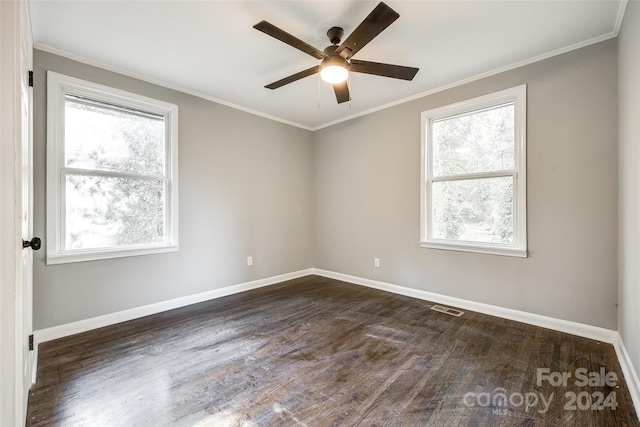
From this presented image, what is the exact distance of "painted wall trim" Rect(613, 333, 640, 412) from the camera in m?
1.65

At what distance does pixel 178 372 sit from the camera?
6.57ft

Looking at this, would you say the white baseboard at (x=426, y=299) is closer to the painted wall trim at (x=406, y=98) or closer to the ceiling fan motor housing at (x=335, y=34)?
the painted wall trim at (x=406, y=98)

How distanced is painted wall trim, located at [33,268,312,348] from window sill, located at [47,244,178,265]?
577 mm

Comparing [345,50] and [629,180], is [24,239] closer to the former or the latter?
[345,50]

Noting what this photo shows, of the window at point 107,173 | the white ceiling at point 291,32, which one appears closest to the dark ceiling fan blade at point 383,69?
the white ceiling at point 291,32

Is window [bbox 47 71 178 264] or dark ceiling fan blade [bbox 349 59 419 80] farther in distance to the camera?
window [bbox 47 71 178 264]

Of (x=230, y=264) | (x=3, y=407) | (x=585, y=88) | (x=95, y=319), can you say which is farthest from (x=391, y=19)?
(x=95, y=319)

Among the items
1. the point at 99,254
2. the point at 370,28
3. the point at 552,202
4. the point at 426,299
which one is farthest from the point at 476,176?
the point at 99,254

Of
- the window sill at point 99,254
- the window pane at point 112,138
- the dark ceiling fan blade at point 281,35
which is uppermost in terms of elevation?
the dark ceiling fan blade at point 281,35

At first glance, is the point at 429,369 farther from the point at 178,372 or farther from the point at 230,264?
the point at 230,264

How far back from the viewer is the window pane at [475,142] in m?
2.96

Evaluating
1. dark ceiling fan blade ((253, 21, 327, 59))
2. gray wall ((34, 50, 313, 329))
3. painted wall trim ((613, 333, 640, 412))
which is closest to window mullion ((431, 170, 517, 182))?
painted wall trim ((613, 333, 640, 412))

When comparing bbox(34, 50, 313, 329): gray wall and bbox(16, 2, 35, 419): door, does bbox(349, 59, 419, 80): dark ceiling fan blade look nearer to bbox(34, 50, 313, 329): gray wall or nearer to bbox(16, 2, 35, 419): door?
bbox(16, 2, 35, 419): door

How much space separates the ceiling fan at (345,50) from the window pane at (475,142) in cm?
132
